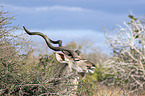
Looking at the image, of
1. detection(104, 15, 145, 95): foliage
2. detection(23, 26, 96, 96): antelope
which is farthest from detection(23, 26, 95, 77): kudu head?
detection(104, 15, 145, 95): foliage

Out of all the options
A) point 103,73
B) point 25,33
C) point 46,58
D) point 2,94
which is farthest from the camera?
point 103,73

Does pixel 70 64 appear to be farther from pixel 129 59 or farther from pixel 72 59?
pixel 129 59

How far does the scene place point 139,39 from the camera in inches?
495

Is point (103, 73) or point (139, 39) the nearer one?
point (139, 39)

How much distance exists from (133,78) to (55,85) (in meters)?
6.94

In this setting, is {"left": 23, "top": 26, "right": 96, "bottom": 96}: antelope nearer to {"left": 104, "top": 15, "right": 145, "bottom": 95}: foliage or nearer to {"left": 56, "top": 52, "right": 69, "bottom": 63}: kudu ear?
Result: {"left": 56, "top": 52, "right": 69, "bottom": 63}: kudu ear

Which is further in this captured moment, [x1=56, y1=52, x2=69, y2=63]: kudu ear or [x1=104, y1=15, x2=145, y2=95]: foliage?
[x1=104, y1=15, x2=145, y2=95]: foliage

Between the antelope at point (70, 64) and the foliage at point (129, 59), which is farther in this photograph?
the foliage at point (129, 59)

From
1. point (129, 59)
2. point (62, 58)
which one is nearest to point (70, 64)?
point (62, 58)

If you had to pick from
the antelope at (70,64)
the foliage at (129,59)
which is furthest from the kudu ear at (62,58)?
the foliage at (129,59)

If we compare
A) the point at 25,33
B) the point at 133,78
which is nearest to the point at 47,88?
the point at 25,33

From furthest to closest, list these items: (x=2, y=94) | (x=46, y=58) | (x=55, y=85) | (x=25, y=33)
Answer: (x=46, y=58) < (x=25, y=33) < (x=55, y=85) < (x=2, y=94)

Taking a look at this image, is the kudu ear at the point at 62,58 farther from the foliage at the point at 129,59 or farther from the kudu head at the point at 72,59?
the foliage at the point at 129,59

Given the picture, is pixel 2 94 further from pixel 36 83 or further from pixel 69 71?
pixel 69 71
